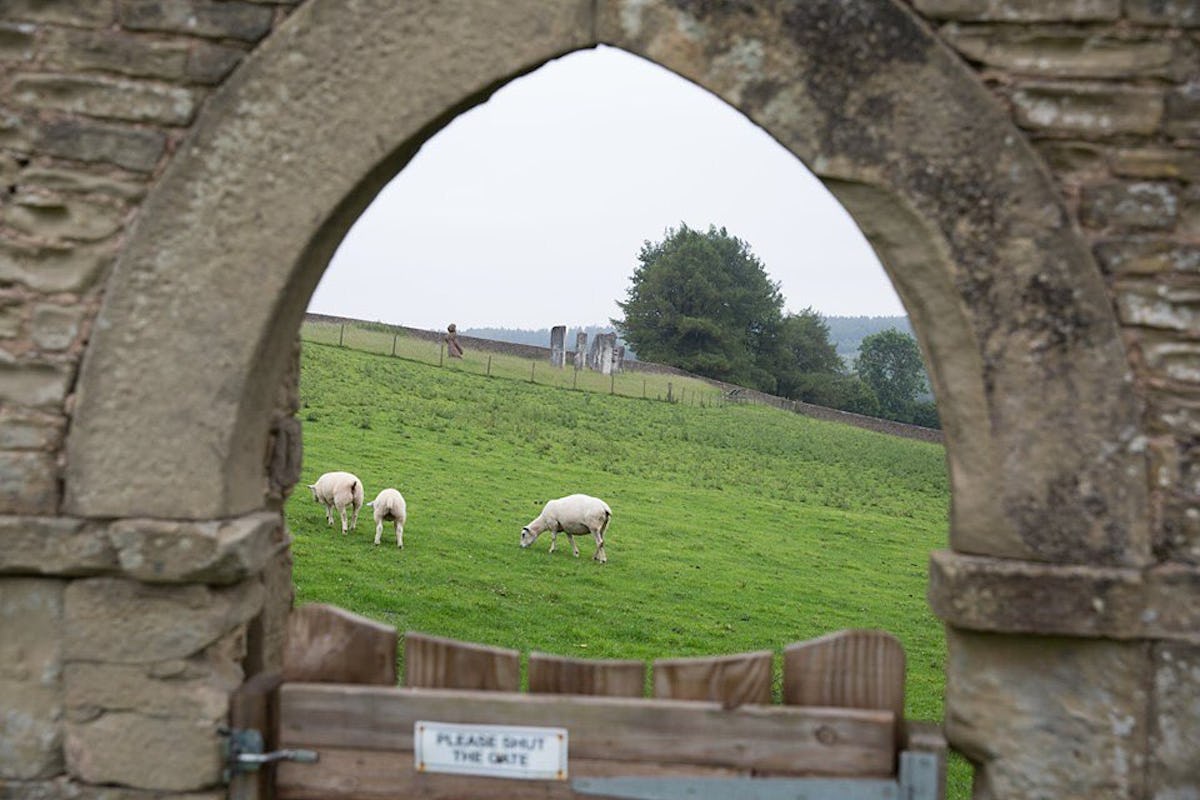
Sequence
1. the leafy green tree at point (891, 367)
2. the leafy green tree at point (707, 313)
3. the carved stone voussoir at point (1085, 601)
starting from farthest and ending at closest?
the leafy green tree at point (891, 367)
the leafy green tree at point (707, 313)
the carved stone voussoir at point (1085, 601)

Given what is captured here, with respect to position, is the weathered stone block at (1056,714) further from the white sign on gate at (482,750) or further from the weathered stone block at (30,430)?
the weathered stone block at (30,430)

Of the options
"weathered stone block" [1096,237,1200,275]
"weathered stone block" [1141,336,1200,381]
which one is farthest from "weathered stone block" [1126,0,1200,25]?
"weathered stone block" [1141,336,1200,381]

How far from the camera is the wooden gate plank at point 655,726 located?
308cm

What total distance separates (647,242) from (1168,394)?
61.8 meters

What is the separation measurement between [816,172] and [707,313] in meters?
54.5

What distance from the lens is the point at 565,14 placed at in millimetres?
3078

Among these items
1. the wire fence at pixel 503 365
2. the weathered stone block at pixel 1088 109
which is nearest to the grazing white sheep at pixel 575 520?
the weathered stone block at pixel 1088 109

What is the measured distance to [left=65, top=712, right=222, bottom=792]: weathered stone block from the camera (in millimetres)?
3227

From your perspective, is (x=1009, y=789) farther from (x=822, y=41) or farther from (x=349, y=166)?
(x=349, y=166)

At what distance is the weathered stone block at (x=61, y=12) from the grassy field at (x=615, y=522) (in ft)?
23.6

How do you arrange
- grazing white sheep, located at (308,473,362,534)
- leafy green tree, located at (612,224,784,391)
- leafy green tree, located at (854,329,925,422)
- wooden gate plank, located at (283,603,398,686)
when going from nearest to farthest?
wooden gate plank, located at (283,603,398,686)
grazing white sheep, located at (308,473,362,534)
leafy green tree, located at (612,224,784,391)
leafy green tree, located at (854,329,925,422)

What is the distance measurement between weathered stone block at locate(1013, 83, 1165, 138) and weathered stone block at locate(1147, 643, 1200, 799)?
142 cm

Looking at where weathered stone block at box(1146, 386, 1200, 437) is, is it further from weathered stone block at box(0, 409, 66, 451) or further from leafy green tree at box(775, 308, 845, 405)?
leafy green tree at box(775, 308, 845, 405)

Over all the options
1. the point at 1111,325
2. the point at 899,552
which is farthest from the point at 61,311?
the point at 899,552
